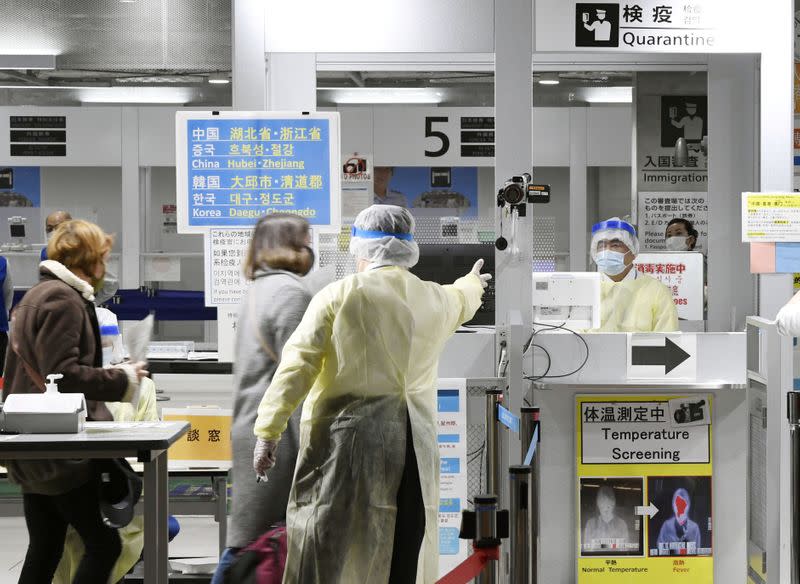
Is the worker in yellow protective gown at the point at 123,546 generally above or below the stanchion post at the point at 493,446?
below

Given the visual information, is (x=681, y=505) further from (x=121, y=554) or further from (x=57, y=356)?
(x=57, y=356)

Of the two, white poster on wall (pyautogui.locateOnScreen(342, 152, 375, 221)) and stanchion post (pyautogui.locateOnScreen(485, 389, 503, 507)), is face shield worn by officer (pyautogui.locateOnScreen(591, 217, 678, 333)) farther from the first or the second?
white poster on wall (pyautogui.locateOnScreen(342, 152, 375, 221))

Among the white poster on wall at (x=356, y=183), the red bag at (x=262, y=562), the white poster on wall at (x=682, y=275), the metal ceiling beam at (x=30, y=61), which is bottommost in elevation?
the red bag at (x=262, y=562)

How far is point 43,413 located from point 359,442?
3.21 ft

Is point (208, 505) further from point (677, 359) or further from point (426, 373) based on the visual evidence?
point (677, 359)

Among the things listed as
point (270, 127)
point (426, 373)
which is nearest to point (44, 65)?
point (270, 127)

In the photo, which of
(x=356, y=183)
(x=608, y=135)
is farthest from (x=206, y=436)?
(x=608, y=135)

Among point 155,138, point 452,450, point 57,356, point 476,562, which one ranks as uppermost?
point 155,138

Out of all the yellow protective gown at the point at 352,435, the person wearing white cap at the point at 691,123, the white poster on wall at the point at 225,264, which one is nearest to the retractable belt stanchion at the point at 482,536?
the yellow protective gown at the point at 352,435

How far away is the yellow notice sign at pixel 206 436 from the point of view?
4266 mm

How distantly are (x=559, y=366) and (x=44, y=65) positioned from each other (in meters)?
3.01

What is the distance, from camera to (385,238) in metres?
3.52

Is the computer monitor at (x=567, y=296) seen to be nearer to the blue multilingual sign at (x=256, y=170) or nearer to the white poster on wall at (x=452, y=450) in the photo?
the white poster on wall at (x=452, y=450)

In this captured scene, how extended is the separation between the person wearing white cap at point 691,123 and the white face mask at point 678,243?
580 mm
